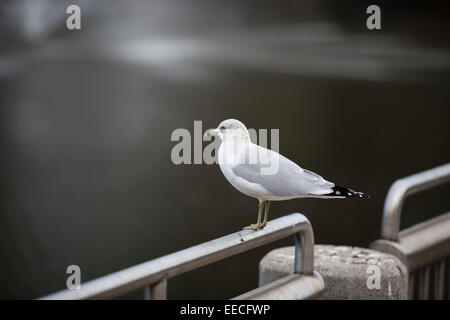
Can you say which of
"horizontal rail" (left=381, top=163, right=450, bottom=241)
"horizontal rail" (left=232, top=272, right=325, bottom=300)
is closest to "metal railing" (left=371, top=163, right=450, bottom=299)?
"horizontal rail" (left=381, top=163, right=450, bottom=241)

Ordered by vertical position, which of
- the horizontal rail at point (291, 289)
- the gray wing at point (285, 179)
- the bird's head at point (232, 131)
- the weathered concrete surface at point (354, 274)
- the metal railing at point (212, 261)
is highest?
the bird's head at point (232, 131)

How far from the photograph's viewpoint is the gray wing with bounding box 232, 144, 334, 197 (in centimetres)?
113

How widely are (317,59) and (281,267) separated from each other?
584 centimetres

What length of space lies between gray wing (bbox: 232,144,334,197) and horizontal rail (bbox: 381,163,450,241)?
497mm

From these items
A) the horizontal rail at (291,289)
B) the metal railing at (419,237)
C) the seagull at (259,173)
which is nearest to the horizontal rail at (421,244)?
the metal railing at (419,237)

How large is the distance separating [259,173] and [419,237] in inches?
27.4

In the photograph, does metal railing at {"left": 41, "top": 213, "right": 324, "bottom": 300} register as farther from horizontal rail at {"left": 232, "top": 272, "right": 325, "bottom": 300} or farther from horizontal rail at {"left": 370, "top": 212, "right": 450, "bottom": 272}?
horizontal rail at {"left": 370, "top": 212, "right": 450, "bottom": 272}

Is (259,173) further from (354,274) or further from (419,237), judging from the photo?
(419,237)

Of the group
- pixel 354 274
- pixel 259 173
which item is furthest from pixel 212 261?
pixel 354 274

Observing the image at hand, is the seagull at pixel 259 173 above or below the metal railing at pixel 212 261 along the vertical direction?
above

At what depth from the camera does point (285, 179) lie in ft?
3.79

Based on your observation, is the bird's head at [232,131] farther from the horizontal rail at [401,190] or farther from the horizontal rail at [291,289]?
the horizontal rail at [401,190]

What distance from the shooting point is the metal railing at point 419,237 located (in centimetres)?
160
